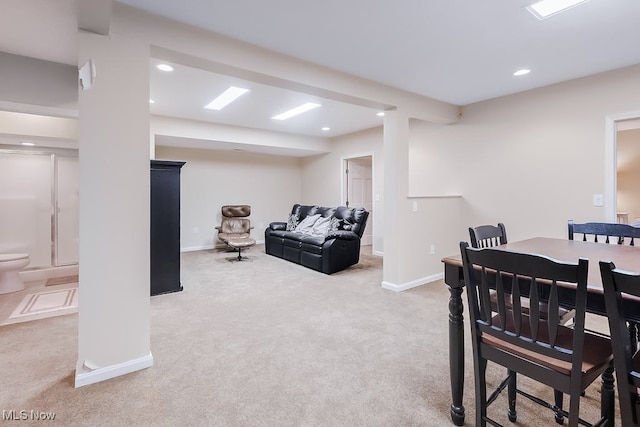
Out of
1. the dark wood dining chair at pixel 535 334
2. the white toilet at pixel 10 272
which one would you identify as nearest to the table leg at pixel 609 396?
the dark wood dining chair at pixel 535 334

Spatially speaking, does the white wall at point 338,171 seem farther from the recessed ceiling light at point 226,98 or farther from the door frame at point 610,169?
the door frame at point 610,169

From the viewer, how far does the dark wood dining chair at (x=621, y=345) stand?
1018 mm

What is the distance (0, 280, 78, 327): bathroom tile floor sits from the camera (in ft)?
9.51

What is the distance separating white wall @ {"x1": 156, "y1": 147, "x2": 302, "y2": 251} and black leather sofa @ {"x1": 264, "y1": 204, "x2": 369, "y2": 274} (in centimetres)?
154

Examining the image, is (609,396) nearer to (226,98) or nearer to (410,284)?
(410,284)

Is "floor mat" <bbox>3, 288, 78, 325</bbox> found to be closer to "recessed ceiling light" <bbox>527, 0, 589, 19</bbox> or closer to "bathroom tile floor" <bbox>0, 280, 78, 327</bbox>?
"bathroom tile floor" <bbox>0, 280, 78, 327</bbox>

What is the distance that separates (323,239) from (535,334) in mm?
3618

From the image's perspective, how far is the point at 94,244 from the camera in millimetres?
1905

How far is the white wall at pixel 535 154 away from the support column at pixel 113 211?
3.94m

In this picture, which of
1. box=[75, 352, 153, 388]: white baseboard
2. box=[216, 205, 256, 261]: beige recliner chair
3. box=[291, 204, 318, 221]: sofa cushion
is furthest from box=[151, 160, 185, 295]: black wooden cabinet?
box=[291, 204, 318, 221]: sofa cushion

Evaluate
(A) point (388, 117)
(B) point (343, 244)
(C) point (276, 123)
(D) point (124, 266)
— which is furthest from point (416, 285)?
(C) point (276, 123)

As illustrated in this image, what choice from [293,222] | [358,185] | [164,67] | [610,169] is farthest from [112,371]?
[358,185]

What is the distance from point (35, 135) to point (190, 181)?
2.85 m

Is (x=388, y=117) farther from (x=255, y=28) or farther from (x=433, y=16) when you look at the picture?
(x=255, y=28)
